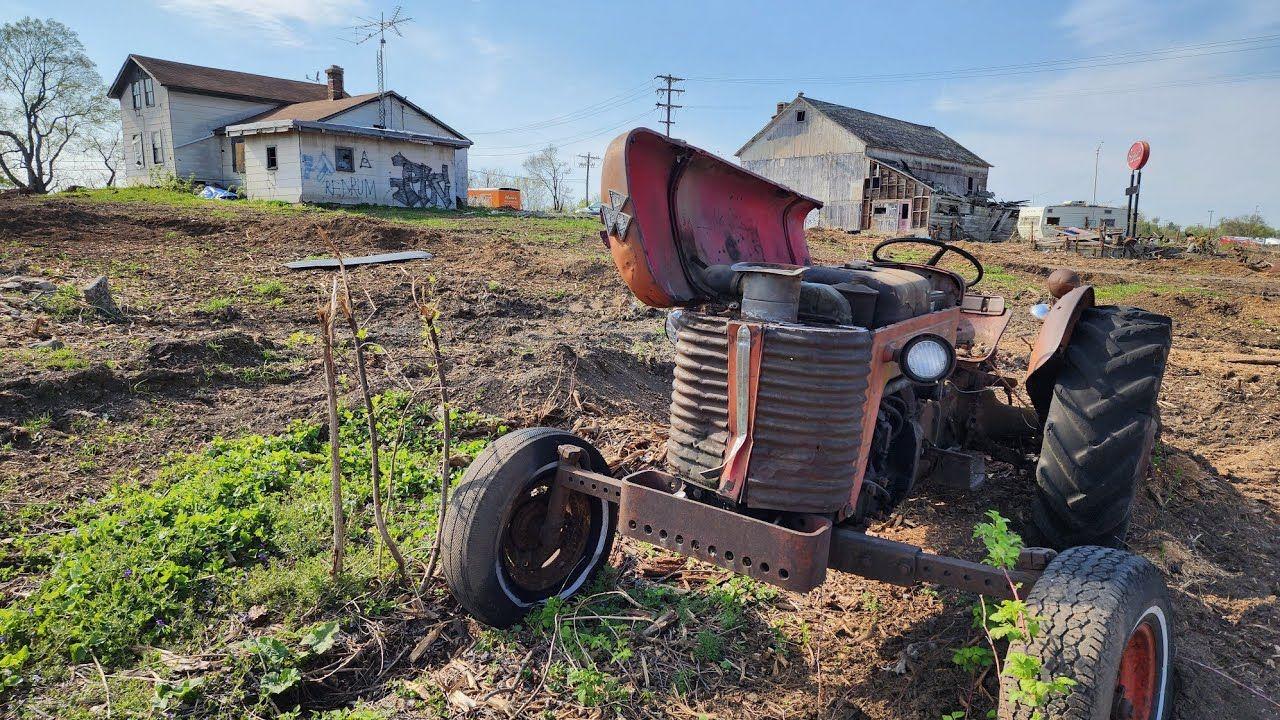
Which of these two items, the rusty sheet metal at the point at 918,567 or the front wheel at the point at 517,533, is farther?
the front wheel at the point at 517,533

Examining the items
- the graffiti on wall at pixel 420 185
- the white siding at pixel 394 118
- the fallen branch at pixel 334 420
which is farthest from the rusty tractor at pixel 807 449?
the white siding at pixel 394 118

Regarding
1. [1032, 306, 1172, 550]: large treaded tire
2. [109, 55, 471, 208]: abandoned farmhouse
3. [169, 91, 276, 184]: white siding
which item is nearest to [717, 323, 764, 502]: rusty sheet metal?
[1032, 306, 1172, 550]: large treaded tire

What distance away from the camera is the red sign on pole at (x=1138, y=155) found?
962 inches

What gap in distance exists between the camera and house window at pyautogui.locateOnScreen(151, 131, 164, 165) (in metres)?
31.3

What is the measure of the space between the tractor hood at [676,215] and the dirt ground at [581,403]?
1116 mm

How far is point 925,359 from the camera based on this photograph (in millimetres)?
2912

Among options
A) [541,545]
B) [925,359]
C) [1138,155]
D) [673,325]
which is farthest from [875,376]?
[1138,155]

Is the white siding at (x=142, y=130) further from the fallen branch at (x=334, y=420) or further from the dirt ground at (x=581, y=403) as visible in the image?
the fallen branch at (x=334, y=420)

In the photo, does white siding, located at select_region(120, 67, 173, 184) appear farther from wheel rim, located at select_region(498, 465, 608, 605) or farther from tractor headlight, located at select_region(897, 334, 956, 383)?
tractor headlight, located at select_region(897, 334, 956, 383)

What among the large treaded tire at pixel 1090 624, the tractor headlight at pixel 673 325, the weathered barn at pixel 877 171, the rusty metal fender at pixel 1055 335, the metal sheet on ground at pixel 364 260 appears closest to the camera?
the large treaded tire at pixel 1090 624

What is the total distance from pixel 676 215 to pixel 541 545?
1.64 m

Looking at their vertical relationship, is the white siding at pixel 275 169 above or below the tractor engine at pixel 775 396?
above

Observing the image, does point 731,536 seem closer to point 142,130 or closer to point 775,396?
point 775,396

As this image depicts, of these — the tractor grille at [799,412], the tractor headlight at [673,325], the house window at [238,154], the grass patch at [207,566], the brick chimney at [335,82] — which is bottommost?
the grass patch at [207,566]
